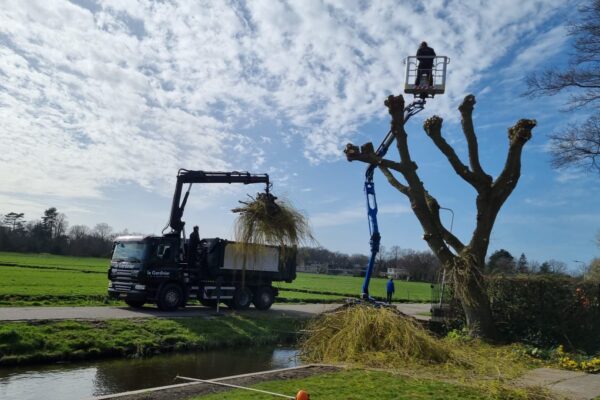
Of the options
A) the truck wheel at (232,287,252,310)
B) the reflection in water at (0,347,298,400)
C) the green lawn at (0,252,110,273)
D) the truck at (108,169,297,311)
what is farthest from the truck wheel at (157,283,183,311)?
the green lawn at (0,252,110,273)

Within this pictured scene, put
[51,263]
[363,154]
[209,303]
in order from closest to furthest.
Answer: [363,154] < [209,303] < [51,263]

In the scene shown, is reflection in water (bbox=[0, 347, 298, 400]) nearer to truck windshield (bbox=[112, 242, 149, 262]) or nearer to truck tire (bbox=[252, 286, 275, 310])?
truck windshield (bbox=[112, 242, 149, 262])

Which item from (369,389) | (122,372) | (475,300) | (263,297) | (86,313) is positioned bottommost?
(122,372)

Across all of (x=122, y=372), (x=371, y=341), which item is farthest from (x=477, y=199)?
(x=122, y=372)

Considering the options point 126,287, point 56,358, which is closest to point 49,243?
point 126,287

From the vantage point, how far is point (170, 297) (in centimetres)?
2072

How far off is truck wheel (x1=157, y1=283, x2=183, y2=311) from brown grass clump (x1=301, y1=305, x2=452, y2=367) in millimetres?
8774

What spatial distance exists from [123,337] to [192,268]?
7582 mm

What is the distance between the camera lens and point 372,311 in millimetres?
12695

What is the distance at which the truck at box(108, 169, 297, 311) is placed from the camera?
66.2 ft

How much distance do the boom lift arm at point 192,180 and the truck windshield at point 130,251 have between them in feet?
5.08

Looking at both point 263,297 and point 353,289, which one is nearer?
point 263,297

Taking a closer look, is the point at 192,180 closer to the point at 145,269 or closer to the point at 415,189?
the point at 145,269

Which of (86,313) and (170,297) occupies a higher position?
(170,297)
